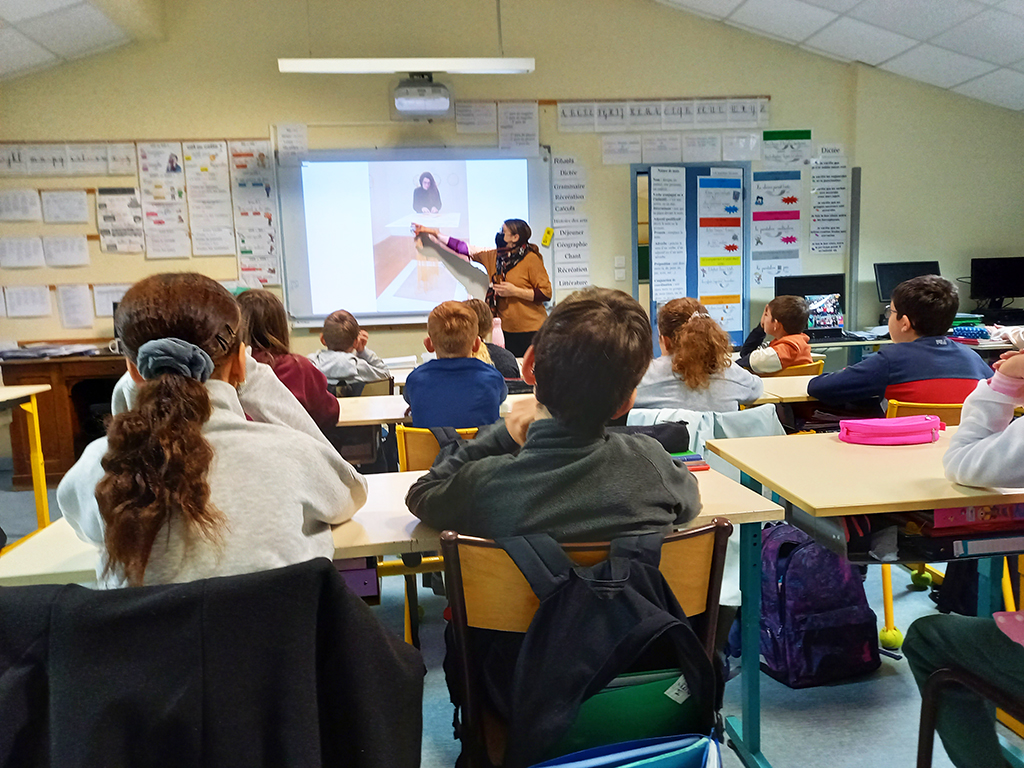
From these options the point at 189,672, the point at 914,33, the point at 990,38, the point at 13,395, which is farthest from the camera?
the point at 914,33

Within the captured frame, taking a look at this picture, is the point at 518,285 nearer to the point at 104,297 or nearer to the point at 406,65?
the point at 406,65

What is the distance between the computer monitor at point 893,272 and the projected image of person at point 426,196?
10.6ft

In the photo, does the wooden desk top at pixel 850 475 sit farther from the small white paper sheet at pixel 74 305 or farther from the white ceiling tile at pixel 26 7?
the small white paper sheet at pixel 74 305

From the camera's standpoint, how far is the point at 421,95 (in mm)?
4824

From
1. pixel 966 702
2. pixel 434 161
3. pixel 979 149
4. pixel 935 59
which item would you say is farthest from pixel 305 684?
pixel 979 149

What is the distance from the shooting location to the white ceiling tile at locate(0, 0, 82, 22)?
3.90m

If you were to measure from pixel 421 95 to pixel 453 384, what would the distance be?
A: 2.89 metres

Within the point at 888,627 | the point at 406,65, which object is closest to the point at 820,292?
the point at 406,65

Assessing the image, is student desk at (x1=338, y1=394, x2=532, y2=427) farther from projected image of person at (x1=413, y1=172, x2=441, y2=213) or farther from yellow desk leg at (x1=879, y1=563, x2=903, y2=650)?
projected image of person at (x1=413, y1=172, x2=441, y2=213)

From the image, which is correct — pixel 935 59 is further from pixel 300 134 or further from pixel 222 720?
pixel 222 720

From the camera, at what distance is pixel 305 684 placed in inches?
33.7

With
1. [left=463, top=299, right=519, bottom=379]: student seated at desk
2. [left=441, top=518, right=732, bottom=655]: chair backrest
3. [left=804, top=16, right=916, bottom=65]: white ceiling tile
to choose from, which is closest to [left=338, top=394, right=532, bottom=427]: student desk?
[left=463, top=299, right=519, bottom=379]: student seated at desk

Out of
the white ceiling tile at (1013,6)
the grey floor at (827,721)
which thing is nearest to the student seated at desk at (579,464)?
the grey floor at (827,721)

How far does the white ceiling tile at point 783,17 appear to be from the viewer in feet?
15.5
